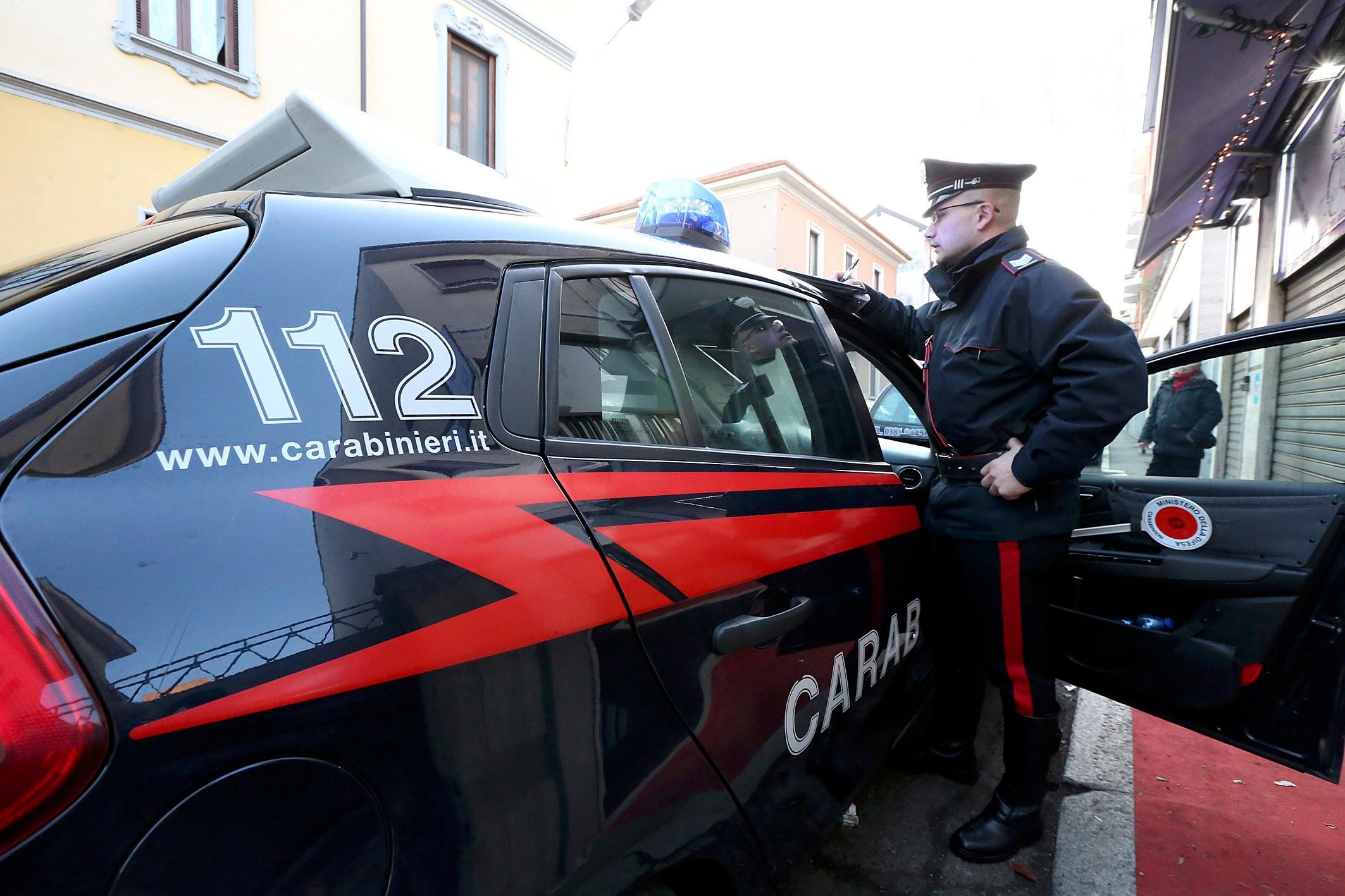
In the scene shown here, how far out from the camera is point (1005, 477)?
192 cm

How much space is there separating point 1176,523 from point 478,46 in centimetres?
1022

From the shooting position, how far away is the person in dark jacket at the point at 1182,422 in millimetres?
2328

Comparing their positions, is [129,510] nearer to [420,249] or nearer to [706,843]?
[420,249]

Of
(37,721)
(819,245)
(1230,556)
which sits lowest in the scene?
(1230,556)

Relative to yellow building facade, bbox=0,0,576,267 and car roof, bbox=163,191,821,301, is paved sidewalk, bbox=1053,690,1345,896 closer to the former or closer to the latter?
A: car roof, bbox=163,191,821,301

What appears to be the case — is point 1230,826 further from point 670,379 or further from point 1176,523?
point 670,379

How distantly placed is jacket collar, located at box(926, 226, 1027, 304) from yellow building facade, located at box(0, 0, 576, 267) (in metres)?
5.49

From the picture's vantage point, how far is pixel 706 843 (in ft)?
3.92

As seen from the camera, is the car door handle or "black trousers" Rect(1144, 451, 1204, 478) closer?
the car door handle

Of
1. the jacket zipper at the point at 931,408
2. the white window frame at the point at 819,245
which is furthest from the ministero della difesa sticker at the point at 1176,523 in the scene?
the white window frame at the point at 819,245

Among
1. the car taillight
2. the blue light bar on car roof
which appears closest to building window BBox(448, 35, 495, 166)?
the blue light bar on car roof

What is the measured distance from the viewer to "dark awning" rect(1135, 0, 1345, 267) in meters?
4.56

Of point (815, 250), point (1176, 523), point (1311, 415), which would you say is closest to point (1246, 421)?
point (1311, 415)

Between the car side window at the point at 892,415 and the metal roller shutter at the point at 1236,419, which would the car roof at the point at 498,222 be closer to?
the car side window at the point at 892,415
